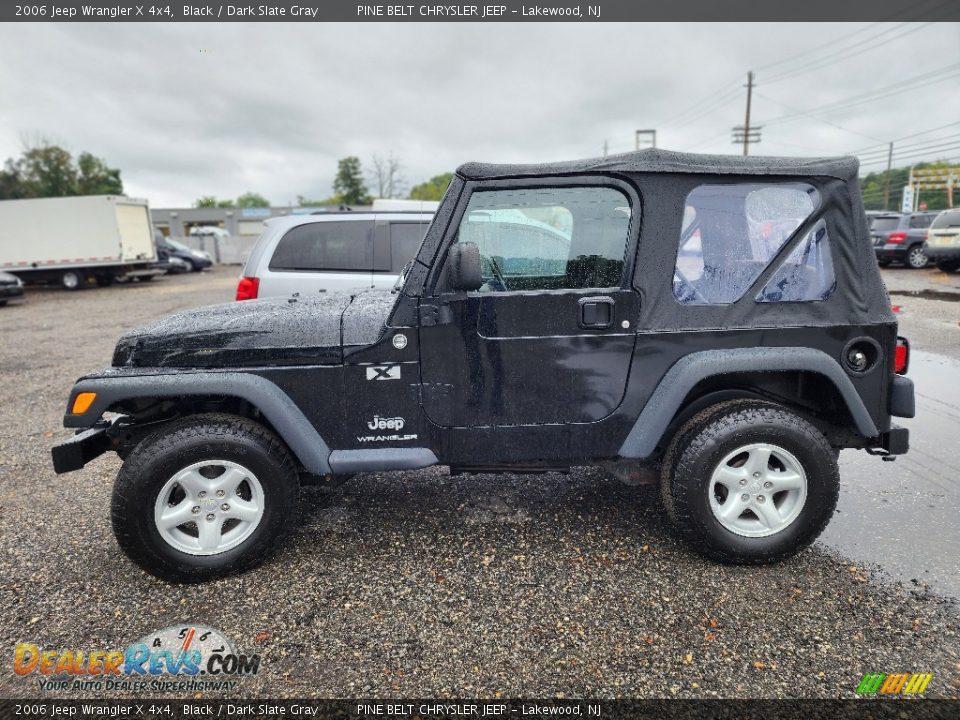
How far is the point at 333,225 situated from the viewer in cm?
584

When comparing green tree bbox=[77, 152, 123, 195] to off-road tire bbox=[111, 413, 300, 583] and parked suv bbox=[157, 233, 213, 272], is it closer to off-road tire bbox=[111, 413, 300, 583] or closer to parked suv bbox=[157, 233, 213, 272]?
parked suv bbox=[157, 233, 213, 272]

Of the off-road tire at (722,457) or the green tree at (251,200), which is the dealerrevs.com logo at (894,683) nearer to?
the off-road tire at (722,457)

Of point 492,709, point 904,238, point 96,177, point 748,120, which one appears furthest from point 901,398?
point 96,177

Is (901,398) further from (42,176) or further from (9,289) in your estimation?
(42,176)

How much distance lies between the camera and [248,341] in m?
2.86

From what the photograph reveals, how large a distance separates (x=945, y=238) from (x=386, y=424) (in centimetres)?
1746

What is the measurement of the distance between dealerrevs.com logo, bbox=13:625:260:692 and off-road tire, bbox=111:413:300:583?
0.37 metres

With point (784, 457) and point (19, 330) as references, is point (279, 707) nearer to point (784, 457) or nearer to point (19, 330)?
point (784, 457)

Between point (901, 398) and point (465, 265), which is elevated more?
point (465, 265)

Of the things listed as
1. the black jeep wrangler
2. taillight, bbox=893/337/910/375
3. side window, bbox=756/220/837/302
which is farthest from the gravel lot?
side window, bbox=756/220/837/302

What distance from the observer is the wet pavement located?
2.90 metres

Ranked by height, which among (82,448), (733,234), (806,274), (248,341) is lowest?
(82,448)

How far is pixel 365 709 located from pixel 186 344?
6.09 feet

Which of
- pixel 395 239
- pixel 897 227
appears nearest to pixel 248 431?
pixel 395 239
